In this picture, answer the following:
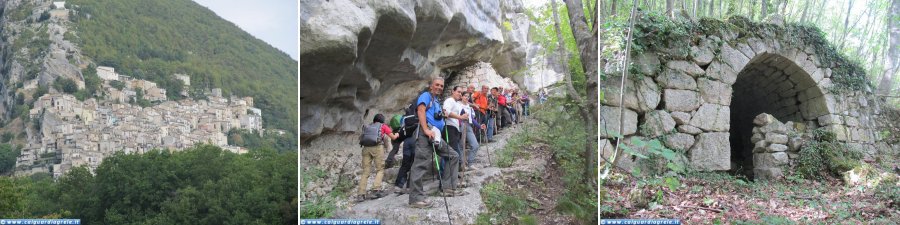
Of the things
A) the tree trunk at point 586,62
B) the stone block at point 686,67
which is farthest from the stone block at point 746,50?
the tree trunk at point 586,62

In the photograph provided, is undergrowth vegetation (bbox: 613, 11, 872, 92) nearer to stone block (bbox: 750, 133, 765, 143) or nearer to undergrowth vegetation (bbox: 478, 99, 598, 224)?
stone block (bbox: 750, 133, 765, 143)

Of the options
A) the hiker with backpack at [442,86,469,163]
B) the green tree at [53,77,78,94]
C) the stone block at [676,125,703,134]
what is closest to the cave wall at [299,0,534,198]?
the hiker with backpack at [442,86,469,163]

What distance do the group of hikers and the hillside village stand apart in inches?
47.7

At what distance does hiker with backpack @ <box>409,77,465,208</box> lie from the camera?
3.14 m

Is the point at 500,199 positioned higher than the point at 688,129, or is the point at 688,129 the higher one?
the point at 688,129

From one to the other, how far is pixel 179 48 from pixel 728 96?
5067mm

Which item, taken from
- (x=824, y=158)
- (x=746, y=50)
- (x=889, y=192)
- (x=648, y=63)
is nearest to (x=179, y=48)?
(x=648, y=63)

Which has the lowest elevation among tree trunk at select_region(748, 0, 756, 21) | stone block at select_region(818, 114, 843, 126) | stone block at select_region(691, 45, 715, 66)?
stone block at select_region(818, 114, 843, 126)

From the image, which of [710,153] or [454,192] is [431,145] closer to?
[454,192]

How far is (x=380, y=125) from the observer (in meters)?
3.15

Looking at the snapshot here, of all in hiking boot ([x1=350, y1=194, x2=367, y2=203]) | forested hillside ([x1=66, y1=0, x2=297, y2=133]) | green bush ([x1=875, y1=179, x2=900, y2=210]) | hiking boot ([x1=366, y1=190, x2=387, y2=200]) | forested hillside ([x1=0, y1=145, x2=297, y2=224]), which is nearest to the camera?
hiking boot ([x1=350, y1=194, x2=367, y2=203])

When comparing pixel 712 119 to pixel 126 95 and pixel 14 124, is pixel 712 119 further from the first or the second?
pixel 14 124

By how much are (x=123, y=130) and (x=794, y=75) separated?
7503 millimetres

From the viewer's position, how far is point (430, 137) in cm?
334
